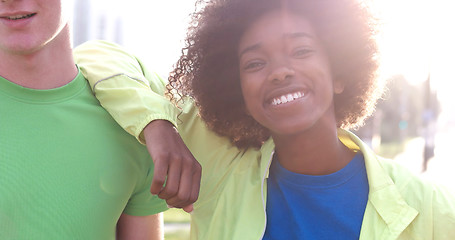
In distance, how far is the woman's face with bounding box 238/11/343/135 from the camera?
259 cm

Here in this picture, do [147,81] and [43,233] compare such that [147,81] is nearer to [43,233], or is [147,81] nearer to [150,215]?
[150,215]

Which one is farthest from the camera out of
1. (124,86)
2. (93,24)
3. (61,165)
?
(93,24)

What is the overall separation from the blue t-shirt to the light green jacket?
2.3 inches

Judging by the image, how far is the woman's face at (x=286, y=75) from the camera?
2.59m

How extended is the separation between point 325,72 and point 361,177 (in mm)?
542

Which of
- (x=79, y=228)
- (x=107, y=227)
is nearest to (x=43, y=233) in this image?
(x=79, y=228)

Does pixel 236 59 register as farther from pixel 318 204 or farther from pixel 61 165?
pixel 61 165

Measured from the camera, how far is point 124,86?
8.38 ft

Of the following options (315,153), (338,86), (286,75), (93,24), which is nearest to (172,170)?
(286,75)

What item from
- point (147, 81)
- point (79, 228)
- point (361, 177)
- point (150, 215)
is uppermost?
point (147, 81)

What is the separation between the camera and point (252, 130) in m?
3.06

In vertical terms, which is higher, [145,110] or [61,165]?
[145,110]

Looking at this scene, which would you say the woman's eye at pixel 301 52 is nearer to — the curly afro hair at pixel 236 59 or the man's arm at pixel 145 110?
the curly afro hair at pixel 236 59

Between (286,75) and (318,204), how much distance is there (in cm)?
63
